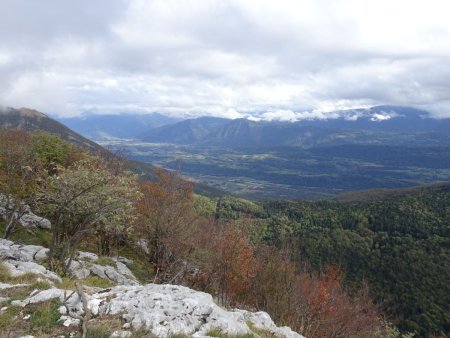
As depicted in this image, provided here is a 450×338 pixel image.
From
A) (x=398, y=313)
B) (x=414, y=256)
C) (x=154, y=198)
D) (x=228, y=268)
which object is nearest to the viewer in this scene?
(x=228, y=268)

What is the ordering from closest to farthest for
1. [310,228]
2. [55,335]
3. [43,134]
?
[55,335] → [43,134] → [310,228]

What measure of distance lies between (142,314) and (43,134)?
47.4m

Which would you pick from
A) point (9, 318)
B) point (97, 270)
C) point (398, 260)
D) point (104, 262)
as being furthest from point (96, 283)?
point (398, 260)

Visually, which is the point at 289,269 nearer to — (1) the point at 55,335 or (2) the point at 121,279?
(2) the point at 121,279

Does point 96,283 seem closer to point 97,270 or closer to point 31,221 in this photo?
point 97,270

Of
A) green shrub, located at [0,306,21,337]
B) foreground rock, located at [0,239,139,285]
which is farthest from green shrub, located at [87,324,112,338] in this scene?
foreground rock, located at [0,239,139,285]

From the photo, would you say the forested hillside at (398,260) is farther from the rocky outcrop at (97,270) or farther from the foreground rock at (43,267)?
the foreground rock at (43,267)

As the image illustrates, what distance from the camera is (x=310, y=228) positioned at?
19325 centimetres

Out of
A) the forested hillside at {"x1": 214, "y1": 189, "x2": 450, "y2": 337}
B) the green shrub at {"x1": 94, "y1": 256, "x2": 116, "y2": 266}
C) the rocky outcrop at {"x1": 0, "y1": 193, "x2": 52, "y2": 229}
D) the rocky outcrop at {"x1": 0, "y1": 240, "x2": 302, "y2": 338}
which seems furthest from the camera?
the forested hillside at {"x1": 214, "y1": 189, "x2": 450, "y2": 337}

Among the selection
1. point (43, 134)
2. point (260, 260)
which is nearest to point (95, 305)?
point (260, 260)

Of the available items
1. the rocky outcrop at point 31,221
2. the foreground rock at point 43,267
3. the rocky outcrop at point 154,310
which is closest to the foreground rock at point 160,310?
the rocky outcrop at point 154,310

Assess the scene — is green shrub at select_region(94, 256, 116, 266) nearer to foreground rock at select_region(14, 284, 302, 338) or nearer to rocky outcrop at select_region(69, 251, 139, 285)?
rocky outcrop at select_region(69, 251, 139, 285)

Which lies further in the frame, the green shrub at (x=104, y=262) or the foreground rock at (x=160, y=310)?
the green shrub at (x=104, y=262)

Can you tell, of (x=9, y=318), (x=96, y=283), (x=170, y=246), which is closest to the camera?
(x=9, y=318)
